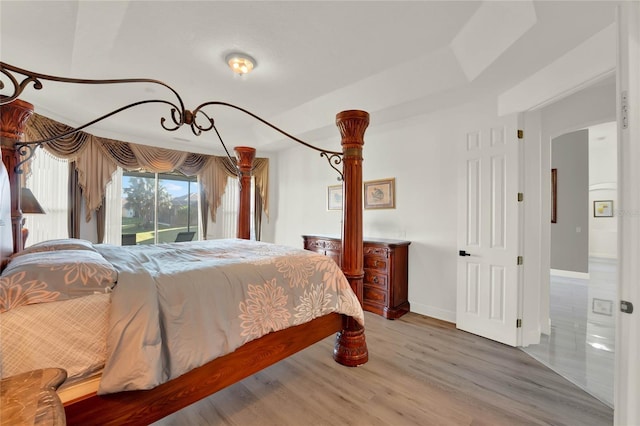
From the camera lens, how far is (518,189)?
8.81 ft

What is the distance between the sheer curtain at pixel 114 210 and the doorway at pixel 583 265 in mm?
5647

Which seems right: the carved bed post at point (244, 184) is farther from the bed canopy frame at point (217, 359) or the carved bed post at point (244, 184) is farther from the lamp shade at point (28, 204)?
the lamp shade at point (28, 204)

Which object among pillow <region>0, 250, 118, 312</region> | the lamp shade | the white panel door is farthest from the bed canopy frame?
the white panel door

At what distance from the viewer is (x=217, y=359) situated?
58.0 inches

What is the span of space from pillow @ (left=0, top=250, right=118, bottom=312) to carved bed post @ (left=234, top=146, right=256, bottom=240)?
6.94 feet

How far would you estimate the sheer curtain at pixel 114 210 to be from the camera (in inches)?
169

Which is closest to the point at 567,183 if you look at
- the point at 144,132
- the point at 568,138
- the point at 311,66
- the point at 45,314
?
the point at 568,138

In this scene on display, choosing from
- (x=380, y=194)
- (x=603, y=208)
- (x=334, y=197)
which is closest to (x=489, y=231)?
(x=380, y=194)

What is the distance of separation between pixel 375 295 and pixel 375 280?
20 cm

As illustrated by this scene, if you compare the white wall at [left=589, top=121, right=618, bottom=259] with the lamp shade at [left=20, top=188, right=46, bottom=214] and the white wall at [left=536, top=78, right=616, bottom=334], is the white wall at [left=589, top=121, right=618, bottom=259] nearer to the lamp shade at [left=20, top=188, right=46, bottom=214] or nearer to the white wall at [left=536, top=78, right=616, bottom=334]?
the white wall at [left=536, top=78, right=616, bottom=334]

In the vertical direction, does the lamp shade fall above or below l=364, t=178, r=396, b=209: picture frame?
below

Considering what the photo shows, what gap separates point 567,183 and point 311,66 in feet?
19.3

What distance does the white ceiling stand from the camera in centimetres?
198

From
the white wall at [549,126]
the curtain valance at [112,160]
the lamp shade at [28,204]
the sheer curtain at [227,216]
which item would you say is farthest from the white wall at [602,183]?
the lamp shade at [28,204]
